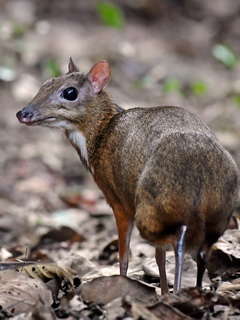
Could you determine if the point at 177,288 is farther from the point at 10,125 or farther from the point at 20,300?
the point at 10,125

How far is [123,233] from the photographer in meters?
6.90

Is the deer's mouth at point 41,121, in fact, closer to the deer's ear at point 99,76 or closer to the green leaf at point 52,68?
the deer's ear at point 99,76

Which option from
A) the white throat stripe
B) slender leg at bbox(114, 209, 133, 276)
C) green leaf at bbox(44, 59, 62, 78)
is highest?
green leaf at bbox(44, 59, 62, 78)

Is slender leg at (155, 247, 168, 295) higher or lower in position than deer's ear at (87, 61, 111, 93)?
lower

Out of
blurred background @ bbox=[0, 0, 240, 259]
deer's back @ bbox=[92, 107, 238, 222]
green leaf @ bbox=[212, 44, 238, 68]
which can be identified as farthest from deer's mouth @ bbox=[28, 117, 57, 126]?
green leaf @ bbox=[212, 44, 238, 68]

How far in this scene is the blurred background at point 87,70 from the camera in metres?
12.3

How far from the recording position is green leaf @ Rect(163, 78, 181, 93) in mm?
16781

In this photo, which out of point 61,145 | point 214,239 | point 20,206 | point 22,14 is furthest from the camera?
point 22,14

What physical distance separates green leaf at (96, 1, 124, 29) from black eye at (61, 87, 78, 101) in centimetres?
1236

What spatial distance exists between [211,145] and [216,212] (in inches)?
20.3

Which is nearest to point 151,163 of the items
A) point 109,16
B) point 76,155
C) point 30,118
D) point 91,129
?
point 91,129

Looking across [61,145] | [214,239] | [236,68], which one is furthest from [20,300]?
[236,68]

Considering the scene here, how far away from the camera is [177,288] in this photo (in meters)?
5.82

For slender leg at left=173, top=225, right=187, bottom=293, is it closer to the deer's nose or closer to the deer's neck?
the deer's neck
